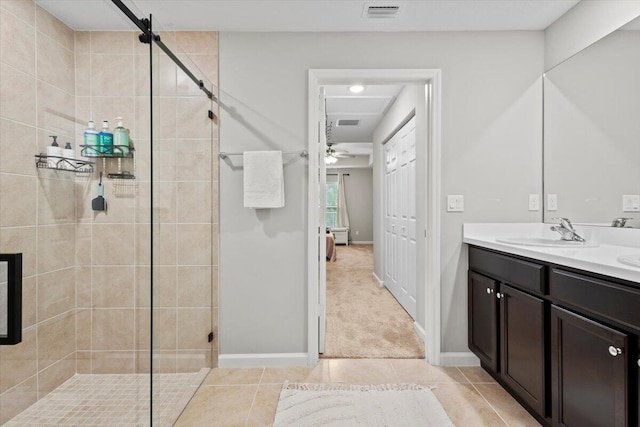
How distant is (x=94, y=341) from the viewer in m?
1.25

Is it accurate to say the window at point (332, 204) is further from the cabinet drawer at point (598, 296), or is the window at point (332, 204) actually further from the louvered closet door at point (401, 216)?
the cabinet drawer at point (598, 296)

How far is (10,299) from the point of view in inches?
38.9

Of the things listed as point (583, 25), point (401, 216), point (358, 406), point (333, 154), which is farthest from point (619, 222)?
point (333, 154)

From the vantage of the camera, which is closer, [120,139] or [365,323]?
[120,139]

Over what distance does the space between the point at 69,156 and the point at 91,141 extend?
10cm

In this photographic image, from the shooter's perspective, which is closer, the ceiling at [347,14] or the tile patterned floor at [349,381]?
the tile patterned floor at [349,381]

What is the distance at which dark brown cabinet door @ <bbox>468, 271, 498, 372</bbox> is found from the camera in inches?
76.7

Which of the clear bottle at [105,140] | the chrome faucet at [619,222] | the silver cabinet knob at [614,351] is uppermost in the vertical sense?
the clear bottle at [105,140]

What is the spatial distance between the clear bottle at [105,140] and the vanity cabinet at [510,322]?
6.50ft

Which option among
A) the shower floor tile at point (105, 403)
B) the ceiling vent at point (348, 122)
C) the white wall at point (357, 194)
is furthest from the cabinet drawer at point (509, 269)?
the white wall at point (357, 194)

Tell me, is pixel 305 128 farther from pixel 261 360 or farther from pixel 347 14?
pixel 261 360

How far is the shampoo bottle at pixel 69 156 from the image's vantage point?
1106 millimetres

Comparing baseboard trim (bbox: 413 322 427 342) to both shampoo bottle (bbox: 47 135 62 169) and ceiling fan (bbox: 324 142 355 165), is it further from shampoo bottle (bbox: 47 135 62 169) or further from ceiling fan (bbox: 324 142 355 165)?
ceiling fan (bbox: 324 142 355 165)

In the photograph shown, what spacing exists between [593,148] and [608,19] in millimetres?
715
